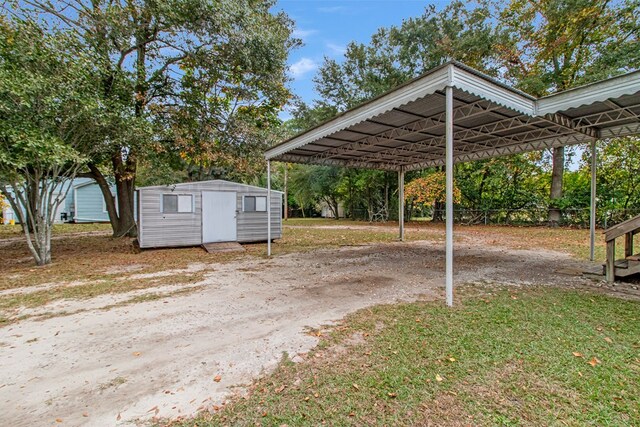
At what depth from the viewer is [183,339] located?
3078 millimetres

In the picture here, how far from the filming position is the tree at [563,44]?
11867 millimetres

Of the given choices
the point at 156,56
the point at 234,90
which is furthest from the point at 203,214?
the point at 156,56

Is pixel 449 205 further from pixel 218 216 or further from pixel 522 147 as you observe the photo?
pixel 218 216

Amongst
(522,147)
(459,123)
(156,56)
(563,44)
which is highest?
(563,44)

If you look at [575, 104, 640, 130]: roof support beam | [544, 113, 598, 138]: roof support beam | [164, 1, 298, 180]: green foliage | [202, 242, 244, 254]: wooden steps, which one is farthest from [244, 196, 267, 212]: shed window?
[575, 104, 640, 130]: roof support beam

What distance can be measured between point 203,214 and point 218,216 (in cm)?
49

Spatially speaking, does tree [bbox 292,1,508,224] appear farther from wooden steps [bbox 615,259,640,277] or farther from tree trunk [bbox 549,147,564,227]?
wooden steps [bbox 615,259,640,277]

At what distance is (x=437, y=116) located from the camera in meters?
6.22

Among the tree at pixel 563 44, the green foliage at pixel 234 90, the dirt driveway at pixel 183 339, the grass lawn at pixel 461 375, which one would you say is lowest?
the dirt driveway at pixel 183 339

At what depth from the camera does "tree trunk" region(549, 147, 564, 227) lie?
14.3 meters

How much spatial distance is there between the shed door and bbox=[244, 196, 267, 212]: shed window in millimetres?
435

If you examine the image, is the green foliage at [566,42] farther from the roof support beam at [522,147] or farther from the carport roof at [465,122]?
the carport roof at [465,122]

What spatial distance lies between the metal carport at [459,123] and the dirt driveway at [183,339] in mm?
1921

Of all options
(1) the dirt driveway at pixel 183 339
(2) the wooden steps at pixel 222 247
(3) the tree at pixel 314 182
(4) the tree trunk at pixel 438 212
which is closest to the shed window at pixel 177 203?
(2) the wooden steps at pixel 222 247
